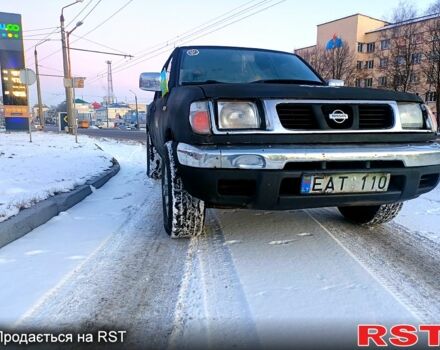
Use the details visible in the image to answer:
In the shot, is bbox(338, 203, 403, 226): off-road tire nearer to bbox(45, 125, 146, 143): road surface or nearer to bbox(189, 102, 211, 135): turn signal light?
bbox(189, 102, 211, 135): turn signal light

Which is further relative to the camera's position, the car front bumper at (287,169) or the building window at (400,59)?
the building window at (400,59)

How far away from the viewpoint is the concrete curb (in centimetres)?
293

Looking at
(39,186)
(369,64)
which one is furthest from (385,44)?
(39,186)

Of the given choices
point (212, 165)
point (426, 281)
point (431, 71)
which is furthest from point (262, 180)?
point (431, 71)

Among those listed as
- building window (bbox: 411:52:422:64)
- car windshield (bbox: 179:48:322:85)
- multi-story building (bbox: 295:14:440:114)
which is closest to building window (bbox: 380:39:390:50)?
multi-story building (bbox: 295:14:440:114)

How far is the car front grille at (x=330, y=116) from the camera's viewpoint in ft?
7.78

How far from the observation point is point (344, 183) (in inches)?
94.2

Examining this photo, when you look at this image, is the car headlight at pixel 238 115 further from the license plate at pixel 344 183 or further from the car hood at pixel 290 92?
the license plate at pixel 344 183

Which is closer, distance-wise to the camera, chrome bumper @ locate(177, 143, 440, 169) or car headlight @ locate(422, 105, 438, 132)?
chrome bumper @ locate(177, 143, 440, 169)

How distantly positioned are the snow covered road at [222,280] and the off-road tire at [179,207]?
5.5 inches

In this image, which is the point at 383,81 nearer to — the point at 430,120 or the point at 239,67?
the point at 239,67

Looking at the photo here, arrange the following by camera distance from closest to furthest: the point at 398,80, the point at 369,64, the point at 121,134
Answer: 1. the point at 121,134
2. the point at 398,80
3. the point at 369,64

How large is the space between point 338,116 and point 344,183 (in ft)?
1.47

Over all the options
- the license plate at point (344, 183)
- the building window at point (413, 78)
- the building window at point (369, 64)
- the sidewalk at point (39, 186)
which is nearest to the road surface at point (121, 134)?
the sidewalk at point (39, 186)
